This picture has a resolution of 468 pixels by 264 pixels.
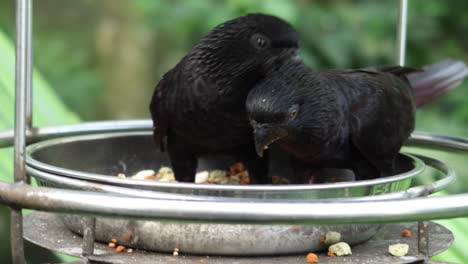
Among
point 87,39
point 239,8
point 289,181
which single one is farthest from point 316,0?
point 289,181

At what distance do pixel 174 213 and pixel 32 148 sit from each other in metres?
0.80

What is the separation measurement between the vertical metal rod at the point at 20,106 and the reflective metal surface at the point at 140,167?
8.2 inches

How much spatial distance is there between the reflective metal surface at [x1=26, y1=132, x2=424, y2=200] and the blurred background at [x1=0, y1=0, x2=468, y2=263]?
4.82 ft

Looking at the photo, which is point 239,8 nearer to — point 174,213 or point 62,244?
point 62,244

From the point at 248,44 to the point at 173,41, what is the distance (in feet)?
11.6

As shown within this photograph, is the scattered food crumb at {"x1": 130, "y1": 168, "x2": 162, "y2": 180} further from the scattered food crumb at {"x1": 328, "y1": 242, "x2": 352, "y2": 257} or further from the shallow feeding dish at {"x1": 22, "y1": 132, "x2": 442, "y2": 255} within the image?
the scattered food crumb at {"x1": 328, "y1": 242, "x2": 352, "y2": 257}

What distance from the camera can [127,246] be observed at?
1793 mm

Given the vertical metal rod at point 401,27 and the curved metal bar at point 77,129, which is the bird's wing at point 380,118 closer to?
the vertical metal rod at point 401,27

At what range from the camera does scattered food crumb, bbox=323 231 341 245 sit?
1.79 metres

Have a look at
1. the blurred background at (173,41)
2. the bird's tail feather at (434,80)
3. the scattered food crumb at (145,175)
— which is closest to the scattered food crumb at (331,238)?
the scattered food crumb at (145,175)

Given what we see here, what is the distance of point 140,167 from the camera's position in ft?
8.19

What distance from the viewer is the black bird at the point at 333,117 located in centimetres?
200

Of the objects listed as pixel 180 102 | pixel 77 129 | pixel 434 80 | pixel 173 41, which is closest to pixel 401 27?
pixel 434 80

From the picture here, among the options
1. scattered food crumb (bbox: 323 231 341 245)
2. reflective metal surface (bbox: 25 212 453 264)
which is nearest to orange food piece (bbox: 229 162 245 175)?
reflective metal surface (bbox: 25 212 453 264)
